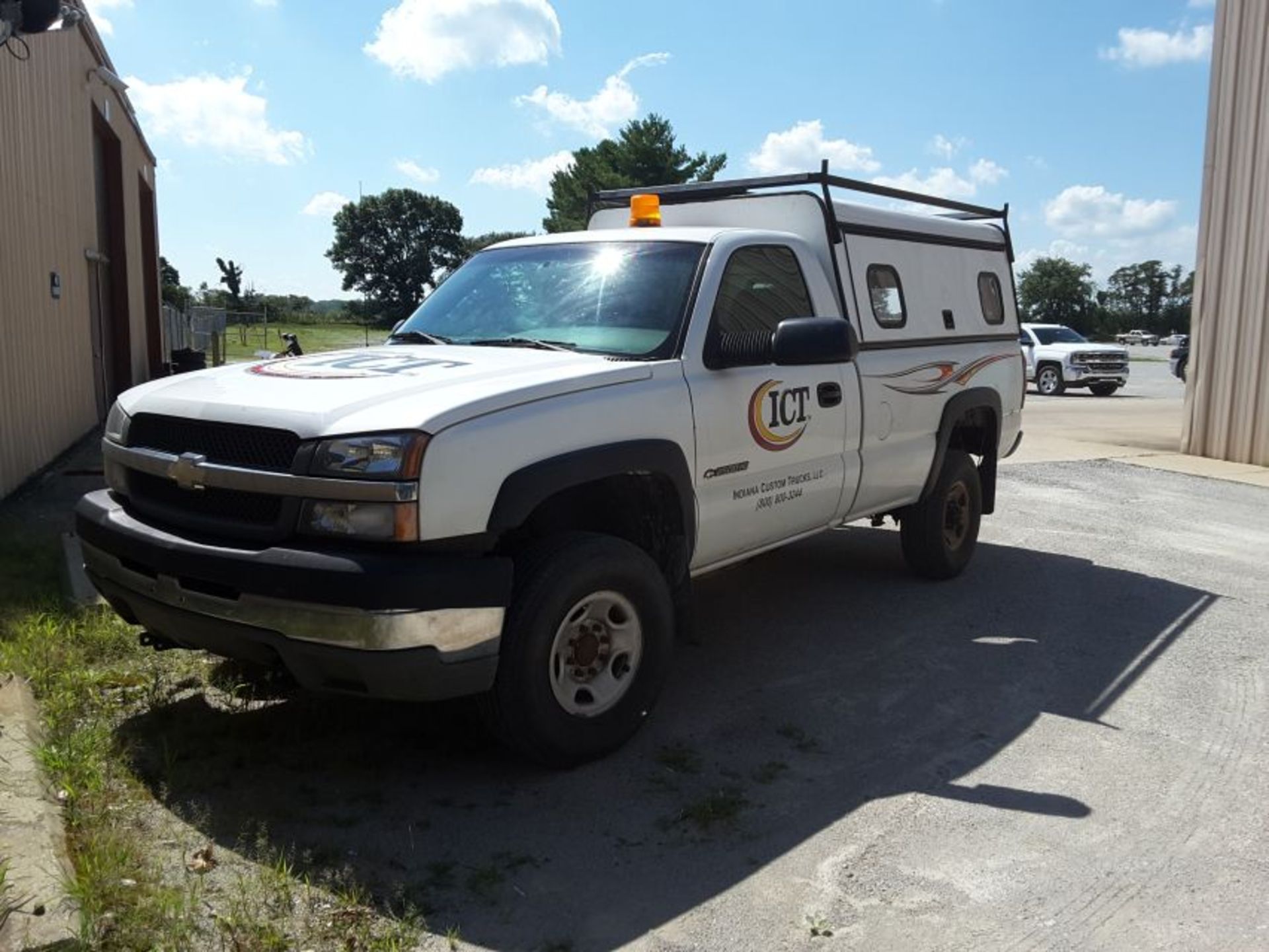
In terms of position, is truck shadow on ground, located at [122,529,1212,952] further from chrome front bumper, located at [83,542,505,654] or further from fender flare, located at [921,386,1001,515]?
fender flare, located at [921,386,1001,515]

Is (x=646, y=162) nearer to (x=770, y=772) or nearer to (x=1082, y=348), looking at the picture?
(x=1082, y=348)

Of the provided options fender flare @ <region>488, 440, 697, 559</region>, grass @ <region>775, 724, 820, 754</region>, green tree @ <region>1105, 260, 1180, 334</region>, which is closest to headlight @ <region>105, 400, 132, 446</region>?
fender flare @ <region>488, 440, 697, 559</region>

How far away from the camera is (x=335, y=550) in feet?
11.3

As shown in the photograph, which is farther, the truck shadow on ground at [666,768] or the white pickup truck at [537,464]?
the white pickup truck at [537,464]

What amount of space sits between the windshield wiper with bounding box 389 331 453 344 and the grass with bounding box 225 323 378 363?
96.3 ft

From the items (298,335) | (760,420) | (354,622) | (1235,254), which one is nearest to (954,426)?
(760,420)

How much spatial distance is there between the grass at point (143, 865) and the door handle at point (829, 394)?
2.89 m

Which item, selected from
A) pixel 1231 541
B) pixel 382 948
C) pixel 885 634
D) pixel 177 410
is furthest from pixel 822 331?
pixel 1231 541

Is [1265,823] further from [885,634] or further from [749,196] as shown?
[749,196]

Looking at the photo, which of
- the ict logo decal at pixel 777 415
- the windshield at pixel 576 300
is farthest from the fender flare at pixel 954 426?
the windshield at pixel 576 300

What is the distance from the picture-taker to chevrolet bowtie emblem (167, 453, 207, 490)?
3705 mm

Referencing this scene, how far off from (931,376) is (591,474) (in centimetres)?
309

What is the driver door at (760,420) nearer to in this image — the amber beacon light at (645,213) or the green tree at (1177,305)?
the amber beacon light at (645,213)

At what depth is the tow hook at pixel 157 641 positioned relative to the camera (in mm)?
4043
